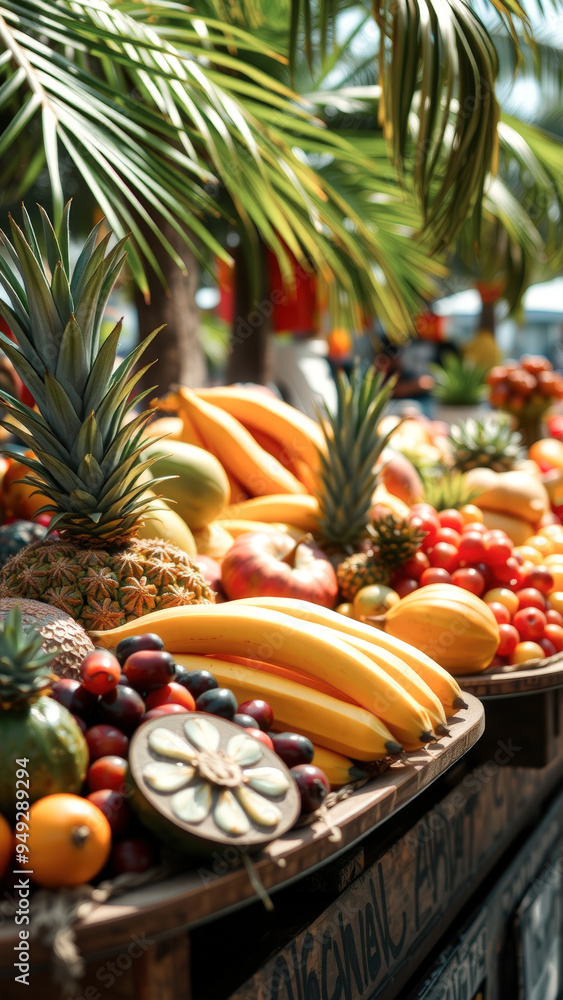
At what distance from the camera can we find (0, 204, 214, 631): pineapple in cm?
158

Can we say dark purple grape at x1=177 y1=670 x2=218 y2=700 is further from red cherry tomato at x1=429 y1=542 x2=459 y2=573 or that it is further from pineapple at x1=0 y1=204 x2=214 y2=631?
red cherry tomato at x1=429 y1=542 x2=459 y2=573

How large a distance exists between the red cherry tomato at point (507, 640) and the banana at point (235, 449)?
1.01 metres

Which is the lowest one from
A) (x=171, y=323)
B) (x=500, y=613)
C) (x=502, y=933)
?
(x=502, y=933)

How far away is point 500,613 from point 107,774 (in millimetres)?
1290

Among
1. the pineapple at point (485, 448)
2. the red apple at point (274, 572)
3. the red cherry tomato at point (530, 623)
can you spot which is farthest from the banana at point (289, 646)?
the pineapple at point (485, 448)

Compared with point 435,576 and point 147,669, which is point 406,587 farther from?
point 147,669

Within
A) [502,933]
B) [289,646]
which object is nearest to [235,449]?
[289,646]

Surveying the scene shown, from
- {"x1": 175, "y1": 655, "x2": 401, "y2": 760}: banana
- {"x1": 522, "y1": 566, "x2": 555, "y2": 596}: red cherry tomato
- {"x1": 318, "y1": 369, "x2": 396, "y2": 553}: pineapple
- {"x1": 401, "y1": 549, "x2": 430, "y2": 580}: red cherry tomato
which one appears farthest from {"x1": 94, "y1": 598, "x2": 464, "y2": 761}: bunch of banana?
{"x1": 318, "y1": 369, "x2": 396, "y2": 553}: pineapple

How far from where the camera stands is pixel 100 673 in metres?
1.16

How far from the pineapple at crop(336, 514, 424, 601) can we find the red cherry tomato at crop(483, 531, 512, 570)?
0.65 feet

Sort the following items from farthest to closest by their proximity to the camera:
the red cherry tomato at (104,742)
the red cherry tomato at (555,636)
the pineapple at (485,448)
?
the pineapple at (485,448)
the red cherry tomato at (555,636)
the red cherry tomato at (104,742)

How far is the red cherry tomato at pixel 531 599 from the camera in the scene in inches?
86.3

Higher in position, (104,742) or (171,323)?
(171,323)

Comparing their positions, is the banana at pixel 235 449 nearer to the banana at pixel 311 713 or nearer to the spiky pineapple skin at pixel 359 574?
the spiky pineapple skin at pixel 359 574
